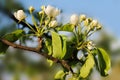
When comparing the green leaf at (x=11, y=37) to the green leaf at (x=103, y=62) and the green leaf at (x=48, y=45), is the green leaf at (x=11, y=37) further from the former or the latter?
the green leaf at (x=103, y=62)

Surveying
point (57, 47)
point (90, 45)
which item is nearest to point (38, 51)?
point (57, 47)

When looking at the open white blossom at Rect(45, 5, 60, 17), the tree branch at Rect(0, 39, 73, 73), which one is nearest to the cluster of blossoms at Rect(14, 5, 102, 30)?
the open white blossom at Rect(45, 5, 60, 17)

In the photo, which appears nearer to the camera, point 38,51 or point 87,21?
point 38,51

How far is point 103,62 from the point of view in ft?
4.16

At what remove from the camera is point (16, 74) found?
2412 mm

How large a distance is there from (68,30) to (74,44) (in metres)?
0.04

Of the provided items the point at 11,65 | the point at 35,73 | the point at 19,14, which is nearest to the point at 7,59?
the point at 11,65

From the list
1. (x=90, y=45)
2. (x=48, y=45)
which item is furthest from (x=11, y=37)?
(x=90, y=45)

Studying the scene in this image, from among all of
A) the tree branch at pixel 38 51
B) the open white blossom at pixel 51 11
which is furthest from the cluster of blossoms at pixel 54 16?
the tree branch at pixel 38 51

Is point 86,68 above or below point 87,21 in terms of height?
below

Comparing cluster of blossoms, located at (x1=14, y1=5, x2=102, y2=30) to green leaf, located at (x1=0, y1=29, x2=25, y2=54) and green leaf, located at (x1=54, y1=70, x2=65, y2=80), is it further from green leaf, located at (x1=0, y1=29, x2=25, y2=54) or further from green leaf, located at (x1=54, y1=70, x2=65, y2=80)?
green leaf, located at (x1=54, y1=70, x2=65, y2=80)

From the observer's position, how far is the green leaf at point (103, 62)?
1240mm

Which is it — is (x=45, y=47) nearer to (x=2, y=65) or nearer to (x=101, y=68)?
(x=101, y=68)

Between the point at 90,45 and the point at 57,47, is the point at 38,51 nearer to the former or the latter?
the point at 57,47
